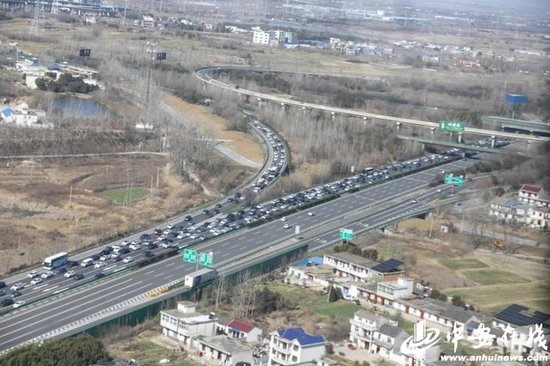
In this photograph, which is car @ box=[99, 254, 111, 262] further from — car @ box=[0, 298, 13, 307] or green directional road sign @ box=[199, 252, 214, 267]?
car @ box=[0, 298, 13, 307]

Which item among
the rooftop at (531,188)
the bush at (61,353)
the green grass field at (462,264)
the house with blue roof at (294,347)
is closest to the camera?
the bush at (61,353)

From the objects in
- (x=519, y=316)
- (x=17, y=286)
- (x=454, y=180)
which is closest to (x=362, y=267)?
(x=519, y=316)

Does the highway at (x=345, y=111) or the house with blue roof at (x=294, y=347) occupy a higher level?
the highway at (x=345, y=111)

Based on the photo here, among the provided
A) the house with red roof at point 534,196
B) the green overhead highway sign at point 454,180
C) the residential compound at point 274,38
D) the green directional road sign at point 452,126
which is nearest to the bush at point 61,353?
the house with red roof at point 534,196

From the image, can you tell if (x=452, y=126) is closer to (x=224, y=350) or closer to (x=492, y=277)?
(x=492, y=277)

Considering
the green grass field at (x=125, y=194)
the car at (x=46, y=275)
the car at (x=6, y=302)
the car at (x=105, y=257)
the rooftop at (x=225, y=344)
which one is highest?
the rooftop at (x=225, y=344)

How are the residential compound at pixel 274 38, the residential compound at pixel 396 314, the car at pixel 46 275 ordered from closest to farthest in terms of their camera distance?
the residential compound at pixel 396 314 → the car at pixel 46 275 → the residential compound at pixel 274 38

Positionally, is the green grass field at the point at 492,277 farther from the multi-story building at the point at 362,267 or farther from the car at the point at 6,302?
the car at the point at 6,302

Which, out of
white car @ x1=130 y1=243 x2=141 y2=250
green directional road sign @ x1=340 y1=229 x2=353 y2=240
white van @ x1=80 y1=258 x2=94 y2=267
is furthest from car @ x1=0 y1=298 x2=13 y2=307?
green directional road sign @ x1=340 y1=229 x2=353 y2=240
